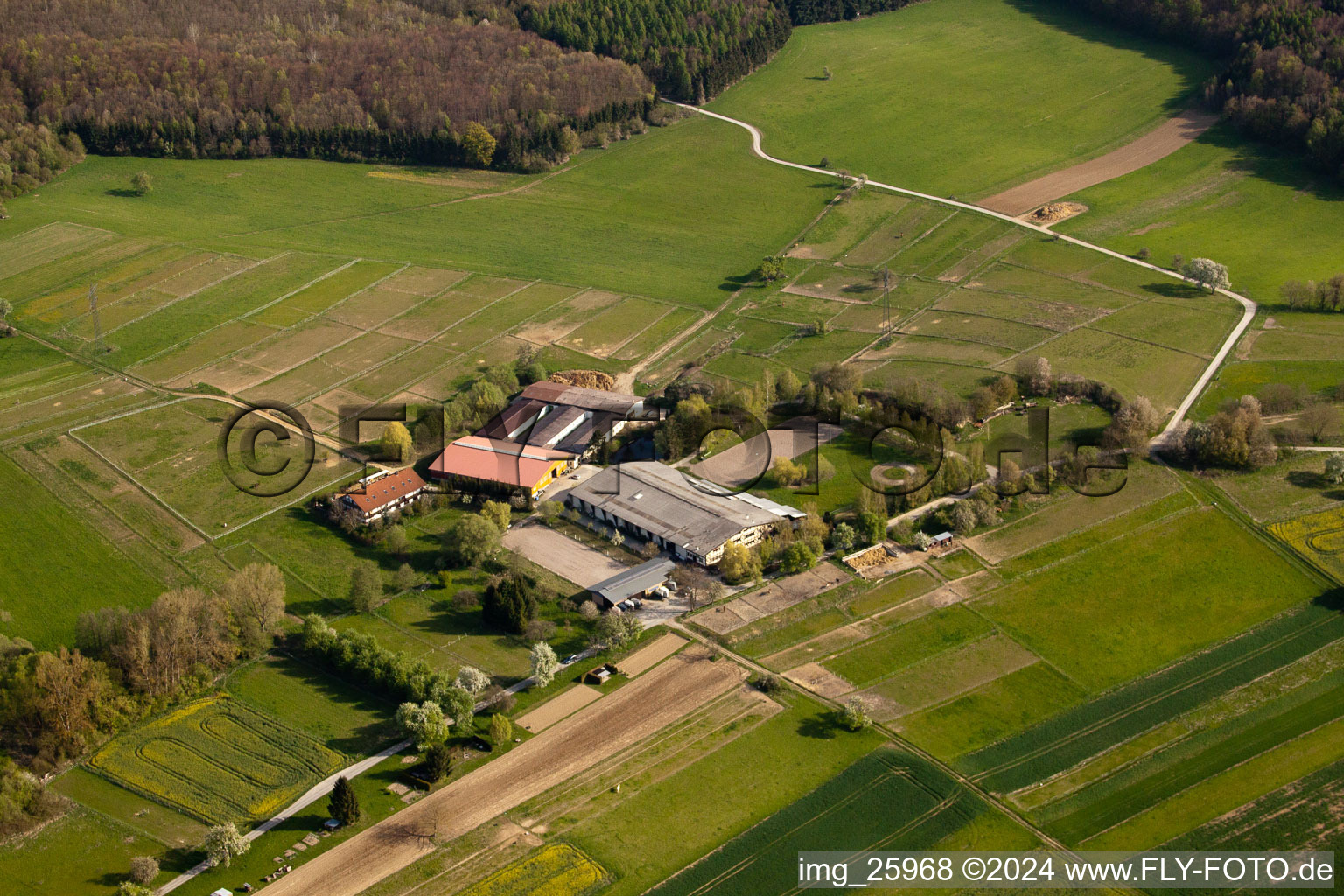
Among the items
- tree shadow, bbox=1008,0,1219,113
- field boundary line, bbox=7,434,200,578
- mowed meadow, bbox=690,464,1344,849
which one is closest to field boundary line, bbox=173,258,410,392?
field boundary line, bbox=7,434,200,578

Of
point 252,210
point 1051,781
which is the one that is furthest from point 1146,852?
point 252,210

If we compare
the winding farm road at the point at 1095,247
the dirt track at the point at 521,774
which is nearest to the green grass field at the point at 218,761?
the dirt track at the point at 521,774

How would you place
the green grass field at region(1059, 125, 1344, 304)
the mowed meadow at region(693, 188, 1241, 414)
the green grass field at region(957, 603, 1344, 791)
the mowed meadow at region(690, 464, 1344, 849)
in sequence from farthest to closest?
the green grass field at region(1059, 125, 1344, 304) < the mowed meadow at region(693, 188, 1241, 414) < the green grass field at region(957, 603, 1344, 791) < the mowed meadow at region(690, 464, 1344, 849)

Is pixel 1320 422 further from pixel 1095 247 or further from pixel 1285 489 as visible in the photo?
pixel 1095 247

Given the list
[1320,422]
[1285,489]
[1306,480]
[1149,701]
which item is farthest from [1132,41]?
[1149,701]

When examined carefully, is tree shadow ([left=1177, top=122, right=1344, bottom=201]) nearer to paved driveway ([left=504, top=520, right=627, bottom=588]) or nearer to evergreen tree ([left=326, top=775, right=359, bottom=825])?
paved driveway ([left=504, top=520, right=627, bottom=588])
